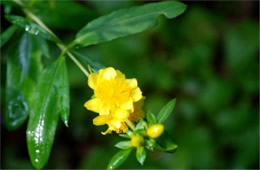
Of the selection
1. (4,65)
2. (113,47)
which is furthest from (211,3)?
(4,65)

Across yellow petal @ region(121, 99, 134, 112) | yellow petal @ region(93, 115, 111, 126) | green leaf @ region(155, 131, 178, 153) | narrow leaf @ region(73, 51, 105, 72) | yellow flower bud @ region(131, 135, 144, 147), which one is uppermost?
narrow leaf @ region(73, 51, 105, 72)

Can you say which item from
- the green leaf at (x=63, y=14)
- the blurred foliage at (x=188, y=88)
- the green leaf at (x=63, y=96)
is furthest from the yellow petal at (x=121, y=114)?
the blurred foliage at (x=188, y=88)

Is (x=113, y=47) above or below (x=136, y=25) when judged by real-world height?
below

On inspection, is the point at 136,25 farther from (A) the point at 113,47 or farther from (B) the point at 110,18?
(A) the point at 113,47

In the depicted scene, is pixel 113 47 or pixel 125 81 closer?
pixel 125 81

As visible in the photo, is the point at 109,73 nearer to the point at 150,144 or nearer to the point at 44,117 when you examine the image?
the point at 150,144

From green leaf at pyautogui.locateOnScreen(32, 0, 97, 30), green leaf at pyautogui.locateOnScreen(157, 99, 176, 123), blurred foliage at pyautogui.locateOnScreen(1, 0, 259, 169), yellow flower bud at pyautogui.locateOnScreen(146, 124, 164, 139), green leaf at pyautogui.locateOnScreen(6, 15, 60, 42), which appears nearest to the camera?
yellow flower bud at pyautogui.locateOnScreen(146, 124, 164, 139)

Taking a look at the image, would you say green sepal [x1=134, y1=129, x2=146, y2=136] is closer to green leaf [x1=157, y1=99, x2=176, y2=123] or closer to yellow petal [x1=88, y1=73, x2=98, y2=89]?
green leaf [x1=157, y1=99, x2=176, y2=123]

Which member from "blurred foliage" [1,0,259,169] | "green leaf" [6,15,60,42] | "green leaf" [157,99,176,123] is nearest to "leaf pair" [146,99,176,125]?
"green leaf" [157,99,176,123]
